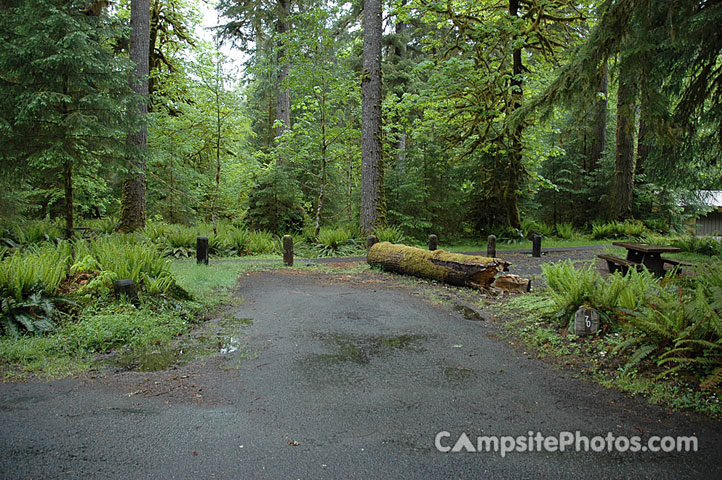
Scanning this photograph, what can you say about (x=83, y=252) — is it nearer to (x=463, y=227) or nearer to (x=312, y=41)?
(x=312, y=41)

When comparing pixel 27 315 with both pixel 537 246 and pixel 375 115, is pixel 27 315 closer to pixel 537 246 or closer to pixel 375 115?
pixel 375 115

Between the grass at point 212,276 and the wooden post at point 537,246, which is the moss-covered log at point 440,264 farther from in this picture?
the wooden post at point 537,246

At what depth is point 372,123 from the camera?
47.1ft

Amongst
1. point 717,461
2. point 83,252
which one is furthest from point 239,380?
point 83,252

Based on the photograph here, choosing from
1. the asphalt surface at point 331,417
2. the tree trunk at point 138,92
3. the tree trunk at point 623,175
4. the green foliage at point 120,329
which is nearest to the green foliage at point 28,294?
the green foliage at point 120,329

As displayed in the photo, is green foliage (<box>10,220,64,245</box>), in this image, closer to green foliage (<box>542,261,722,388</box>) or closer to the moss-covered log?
the moss-covered log

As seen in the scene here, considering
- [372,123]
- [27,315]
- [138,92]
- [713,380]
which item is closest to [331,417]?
[713,380]

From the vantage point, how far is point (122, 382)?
4.12 metres

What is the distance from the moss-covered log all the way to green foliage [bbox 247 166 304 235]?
673 cm

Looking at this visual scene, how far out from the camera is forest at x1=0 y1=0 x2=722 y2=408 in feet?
18.6

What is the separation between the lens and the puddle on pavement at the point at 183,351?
15.1 ft

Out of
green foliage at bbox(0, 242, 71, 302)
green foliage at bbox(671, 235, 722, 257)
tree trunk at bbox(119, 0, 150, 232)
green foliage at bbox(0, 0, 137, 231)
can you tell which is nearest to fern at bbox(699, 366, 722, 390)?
green foliage at bbox(0, 242, 71, 302)

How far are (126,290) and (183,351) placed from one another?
5.65ft

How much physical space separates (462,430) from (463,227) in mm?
15291
